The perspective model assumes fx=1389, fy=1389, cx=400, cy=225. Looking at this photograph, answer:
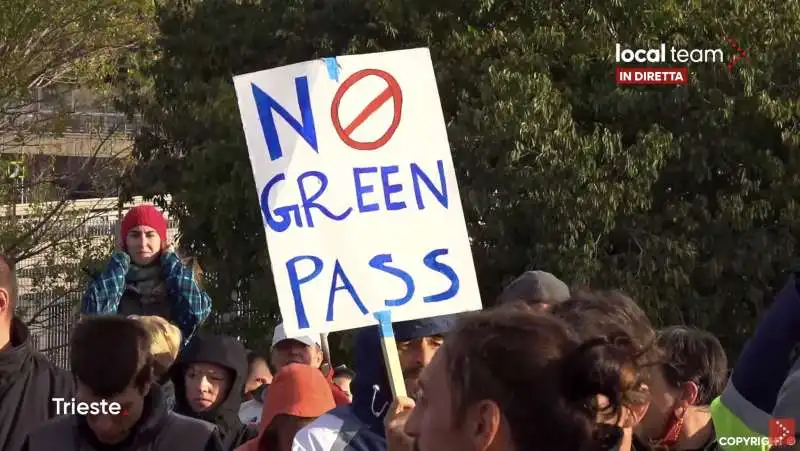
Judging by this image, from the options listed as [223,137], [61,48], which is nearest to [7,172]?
[61,48]

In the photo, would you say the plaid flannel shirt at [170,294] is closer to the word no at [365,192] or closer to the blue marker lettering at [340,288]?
the word no at [365,192]

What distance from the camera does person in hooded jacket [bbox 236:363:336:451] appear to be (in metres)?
4.51

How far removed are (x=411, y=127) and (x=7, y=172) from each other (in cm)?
1489

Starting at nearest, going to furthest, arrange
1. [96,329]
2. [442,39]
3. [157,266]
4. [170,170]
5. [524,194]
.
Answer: [96,329] → [157,266] → [524,194] → [442,39] → [170,170]

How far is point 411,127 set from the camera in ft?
14.6

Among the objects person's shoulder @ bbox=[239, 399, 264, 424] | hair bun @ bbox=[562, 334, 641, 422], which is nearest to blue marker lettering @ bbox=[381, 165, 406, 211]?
hair bun @ bbox=[562, 334, 641, 422]

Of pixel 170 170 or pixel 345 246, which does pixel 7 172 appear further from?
pixel 345 246

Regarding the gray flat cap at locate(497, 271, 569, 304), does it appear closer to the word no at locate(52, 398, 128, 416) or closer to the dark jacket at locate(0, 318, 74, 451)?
the word no at locate(52, 398, 128, 416)

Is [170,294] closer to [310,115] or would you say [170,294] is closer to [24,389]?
[24,389]

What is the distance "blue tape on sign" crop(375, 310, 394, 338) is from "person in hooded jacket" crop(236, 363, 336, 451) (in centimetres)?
54

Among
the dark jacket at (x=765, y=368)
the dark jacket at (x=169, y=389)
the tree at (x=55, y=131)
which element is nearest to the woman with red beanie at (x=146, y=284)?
the dark jacket at (x=169, y=389)

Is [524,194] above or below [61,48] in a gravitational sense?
below

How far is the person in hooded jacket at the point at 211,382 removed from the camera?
5.41 metres

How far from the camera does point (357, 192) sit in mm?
4340
